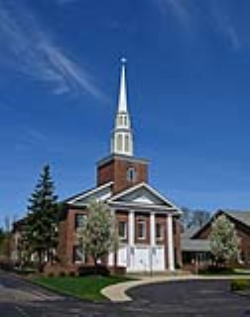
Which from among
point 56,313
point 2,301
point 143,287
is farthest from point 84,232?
point 56,313

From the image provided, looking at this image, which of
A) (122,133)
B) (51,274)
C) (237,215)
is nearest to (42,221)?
(51,274)

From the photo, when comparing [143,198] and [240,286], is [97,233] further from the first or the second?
[240,286]

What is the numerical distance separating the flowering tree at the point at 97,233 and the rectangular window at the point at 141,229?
9.92 m

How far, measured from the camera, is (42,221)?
49844 millimetres

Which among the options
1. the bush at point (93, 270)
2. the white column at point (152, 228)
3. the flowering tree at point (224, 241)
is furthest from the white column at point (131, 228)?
the flowering tree at point (224, 241)

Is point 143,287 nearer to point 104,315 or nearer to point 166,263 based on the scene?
point 104,315

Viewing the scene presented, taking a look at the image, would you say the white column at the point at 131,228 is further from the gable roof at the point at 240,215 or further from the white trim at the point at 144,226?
the gable roof at the point at 240,215

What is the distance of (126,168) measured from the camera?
2451 inches

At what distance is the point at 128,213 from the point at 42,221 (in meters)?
12.3

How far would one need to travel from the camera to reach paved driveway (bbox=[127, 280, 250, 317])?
2317 centimetres

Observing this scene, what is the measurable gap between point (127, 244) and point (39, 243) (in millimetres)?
11789

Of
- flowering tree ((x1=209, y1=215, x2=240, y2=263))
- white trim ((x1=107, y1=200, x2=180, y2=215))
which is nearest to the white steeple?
white trim ((x1=107, y1=200, x2=180, y2=215))

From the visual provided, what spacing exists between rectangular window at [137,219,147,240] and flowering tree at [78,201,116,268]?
391 inches

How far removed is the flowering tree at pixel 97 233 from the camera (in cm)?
4903
